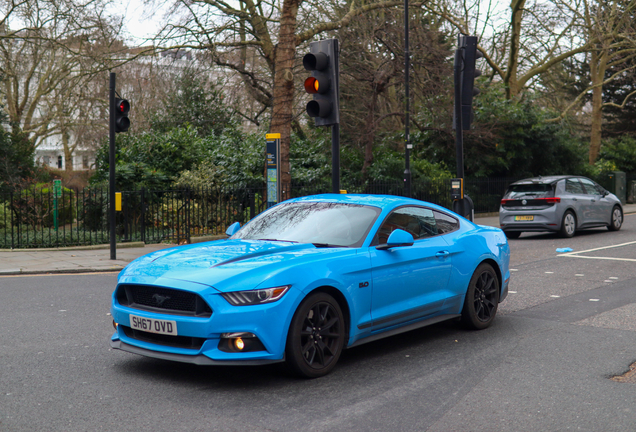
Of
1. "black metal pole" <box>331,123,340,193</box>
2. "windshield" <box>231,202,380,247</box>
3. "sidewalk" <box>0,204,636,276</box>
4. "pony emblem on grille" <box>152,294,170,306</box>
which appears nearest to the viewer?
"pony emblem on grille" <box>152,294,170,306</box>

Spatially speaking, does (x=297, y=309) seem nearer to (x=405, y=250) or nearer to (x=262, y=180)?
(x=405, y=250)

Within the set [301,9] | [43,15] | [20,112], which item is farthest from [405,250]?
[20,112]

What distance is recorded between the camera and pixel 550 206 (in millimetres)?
16000

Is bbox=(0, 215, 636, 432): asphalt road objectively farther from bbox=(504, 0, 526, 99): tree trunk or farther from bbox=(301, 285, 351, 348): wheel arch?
bbox=(504, 0, 526, 99): tree trunk

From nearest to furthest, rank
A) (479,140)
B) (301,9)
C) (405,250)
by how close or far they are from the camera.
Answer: (405,250) < (301,9) < (479,140)

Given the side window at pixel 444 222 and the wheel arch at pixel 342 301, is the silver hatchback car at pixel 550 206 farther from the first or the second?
the wheel arch at pixel 342 301

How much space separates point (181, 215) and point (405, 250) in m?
12.1

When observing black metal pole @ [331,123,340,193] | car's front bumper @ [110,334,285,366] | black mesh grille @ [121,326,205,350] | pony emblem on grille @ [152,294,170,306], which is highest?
black metal pole @ [331,123,340,193]

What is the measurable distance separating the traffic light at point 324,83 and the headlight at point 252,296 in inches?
207

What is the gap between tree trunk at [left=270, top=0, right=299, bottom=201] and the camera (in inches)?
650

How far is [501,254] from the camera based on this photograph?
6969 millimetres

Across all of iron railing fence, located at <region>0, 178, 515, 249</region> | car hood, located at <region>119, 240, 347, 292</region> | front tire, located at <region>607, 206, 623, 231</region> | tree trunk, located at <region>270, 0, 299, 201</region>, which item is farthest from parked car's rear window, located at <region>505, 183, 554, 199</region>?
car hood, located at <region>119, 240, 347, 292</region>

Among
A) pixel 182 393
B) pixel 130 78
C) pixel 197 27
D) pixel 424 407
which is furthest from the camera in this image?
pixel 130 78

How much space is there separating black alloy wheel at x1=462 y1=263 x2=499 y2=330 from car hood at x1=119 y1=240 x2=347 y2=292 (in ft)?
6.05
